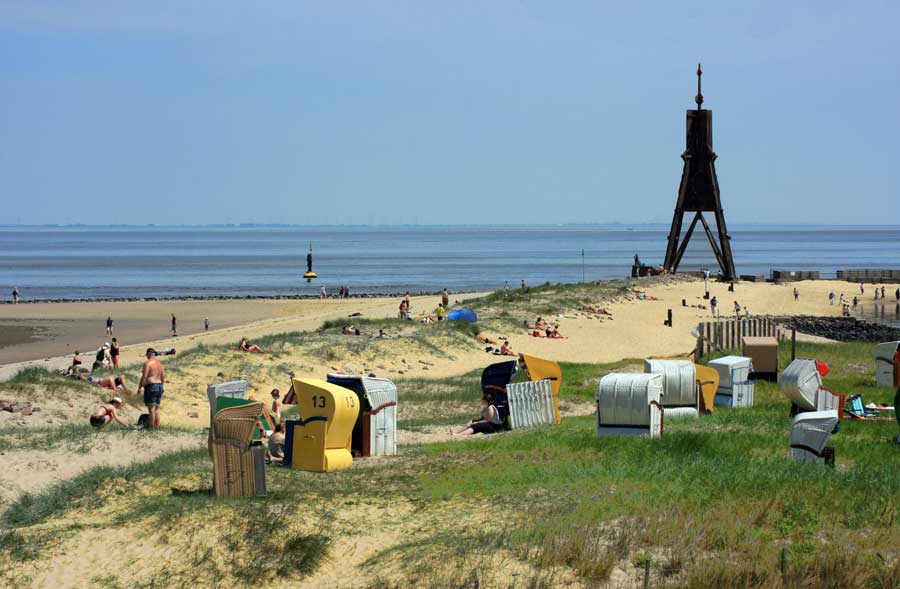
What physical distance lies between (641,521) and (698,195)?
54391mm

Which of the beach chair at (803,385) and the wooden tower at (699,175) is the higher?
the wooden tower at (699,175)

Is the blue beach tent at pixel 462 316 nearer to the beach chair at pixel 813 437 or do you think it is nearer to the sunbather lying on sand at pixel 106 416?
the sunbather lying on sand at pixel 106 416

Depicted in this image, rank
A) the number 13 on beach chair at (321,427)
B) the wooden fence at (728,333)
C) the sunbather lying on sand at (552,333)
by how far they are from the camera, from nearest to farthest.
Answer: the number 13 on beach chair at (321,427)
the wooden fence at (728,333)
the sunbather lying on sand at (552,333)

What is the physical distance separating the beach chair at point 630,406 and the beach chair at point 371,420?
11.7 ft

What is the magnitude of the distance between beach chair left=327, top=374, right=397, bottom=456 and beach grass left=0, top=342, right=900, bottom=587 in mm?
532

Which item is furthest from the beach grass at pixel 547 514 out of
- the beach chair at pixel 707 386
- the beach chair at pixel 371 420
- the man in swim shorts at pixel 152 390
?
the beach chair at pixel 707 386

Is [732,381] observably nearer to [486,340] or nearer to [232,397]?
[232,397]

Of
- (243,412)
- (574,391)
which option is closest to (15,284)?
(574,391)

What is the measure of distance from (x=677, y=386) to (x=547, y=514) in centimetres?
918

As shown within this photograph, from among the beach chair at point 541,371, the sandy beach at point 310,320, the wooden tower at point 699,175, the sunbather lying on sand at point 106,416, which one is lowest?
the sandy beach at point 310,320

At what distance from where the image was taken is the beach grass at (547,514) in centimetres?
1153

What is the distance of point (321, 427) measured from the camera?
55.6ft

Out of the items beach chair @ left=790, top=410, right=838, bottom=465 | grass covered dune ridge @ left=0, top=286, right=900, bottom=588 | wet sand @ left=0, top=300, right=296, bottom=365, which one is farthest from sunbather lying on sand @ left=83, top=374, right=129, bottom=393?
wet sand @ left=0, top=300, right=296, bottom=365

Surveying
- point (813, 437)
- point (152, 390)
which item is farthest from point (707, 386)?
point (152, 390)
